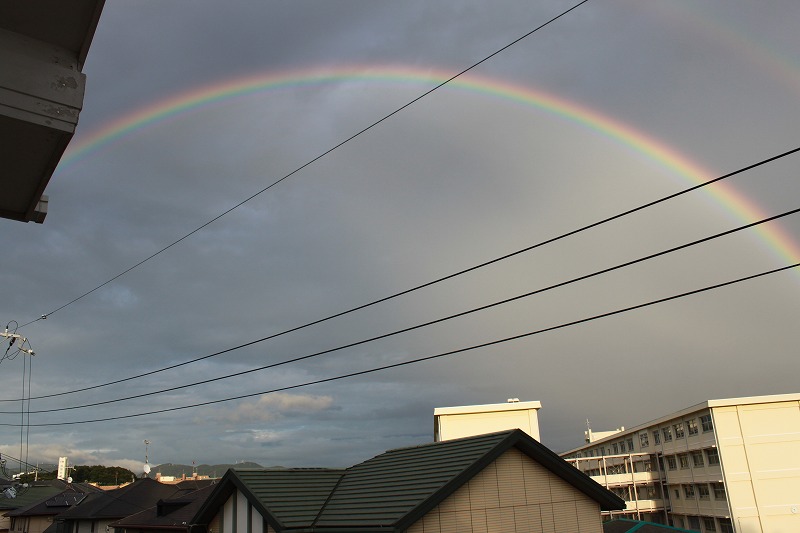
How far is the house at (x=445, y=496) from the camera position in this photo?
2159 cm

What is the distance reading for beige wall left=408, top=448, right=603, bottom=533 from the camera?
71.1ft

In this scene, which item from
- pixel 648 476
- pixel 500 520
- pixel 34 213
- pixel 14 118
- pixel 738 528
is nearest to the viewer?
pixel 14 118

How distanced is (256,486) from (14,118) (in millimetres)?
24347

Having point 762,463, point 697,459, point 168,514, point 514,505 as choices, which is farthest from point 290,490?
point 697,459

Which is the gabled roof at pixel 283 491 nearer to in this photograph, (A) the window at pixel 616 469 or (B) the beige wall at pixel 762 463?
(B) the beige wall at pixel 762 463

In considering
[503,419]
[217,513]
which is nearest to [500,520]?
[217,513]

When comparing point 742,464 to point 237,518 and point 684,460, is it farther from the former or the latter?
point 237,518

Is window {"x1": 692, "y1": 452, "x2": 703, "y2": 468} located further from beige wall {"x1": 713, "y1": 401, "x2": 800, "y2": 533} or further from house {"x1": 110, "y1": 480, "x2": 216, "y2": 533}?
house {"x1": 110, "y1": 480, "x2": 216, "y2": 533}

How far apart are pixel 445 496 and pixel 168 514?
37.5 meters

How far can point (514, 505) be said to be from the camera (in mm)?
22625

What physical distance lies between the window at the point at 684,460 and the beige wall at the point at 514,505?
2845 inches

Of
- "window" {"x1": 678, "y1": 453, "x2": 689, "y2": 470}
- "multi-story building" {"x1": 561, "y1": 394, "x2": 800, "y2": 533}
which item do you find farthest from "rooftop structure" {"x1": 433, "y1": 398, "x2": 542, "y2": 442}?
"window" {"x1": 678, "y1": 453, "x2": 689, "y2": 470}

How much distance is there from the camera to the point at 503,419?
7269 cm

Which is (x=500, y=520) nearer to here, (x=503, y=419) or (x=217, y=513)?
(x=217, y=513)
